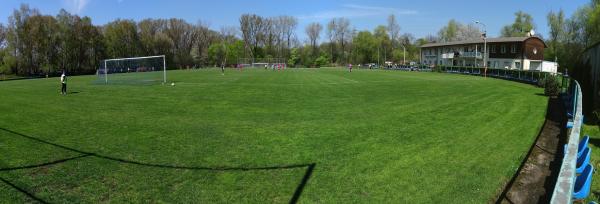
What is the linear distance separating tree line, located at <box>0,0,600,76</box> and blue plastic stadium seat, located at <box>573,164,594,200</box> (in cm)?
5060

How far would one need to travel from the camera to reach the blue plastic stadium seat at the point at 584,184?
6016 millimetres

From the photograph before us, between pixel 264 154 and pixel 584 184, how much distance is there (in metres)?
6.40

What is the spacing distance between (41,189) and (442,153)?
8361 mm

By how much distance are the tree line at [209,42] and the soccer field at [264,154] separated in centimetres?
4475

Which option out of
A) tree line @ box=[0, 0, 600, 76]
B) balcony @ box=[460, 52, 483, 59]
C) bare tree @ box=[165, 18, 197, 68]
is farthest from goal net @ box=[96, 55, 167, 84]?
bare tree @ box=[165, 18, 197, 68]

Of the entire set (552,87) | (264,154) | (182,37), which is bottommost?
(264,154)

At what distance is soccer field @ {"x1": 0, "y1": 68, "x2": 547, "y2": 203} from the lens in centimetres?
766

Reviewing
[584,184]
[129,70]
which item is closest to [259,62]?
[129,70]

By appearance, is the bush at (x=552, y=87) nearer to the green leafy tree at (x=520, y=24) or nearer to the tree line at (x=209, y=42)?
the tree line at (x=209, y=42)

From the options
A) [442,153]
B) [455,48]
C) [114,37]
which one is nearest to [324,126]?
[442,153]

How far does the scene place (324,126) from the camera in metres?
14.0

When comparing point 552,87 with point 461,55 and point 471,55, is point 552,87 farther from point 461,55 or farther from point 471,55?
point 461,55

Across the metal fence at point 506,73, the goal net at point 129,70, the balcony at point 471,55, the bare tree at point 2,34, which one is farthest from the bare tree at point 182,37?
the metal fence at point 506,73

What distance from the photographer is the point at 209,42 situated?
131250 millimetres
